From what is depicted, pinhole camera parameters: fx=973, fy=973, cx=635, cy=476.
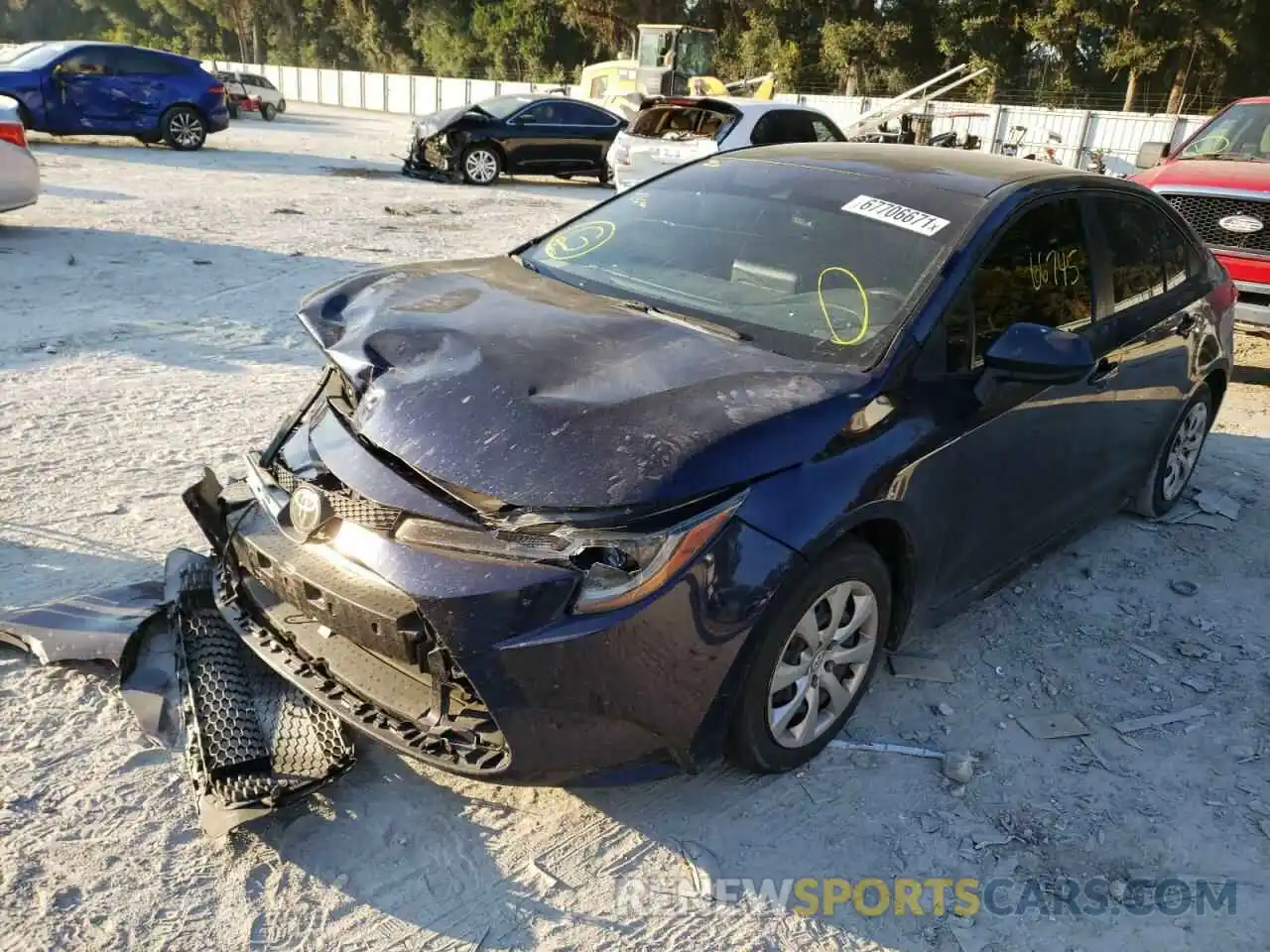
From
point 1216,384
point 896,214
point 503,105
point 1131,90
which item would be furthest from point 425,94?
point 896,214

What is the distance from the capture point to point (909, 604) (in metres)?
3.12

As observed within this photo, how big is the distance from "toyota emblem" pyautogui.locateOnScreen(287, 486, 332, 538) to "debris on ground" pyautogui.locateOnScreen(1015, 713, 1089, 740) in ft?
7.78

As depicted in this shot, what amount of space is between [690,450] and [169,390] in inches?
164

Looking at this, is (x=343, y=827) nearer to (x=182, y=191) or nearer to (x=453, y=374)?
(x=453, y=374)

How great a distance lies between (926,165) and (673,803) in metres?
2.58

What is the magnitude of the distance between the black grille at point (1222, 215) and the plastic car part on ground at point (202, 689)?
6.96 m

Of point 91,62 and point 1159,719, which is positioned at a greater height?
point 91,62

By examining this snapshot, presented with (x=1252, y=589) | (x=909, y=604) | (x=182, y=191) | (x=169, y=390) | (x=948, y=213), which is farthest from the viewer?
(x=182, y=191)

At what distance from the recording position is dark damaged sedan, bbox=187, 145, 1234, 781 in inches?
92.4

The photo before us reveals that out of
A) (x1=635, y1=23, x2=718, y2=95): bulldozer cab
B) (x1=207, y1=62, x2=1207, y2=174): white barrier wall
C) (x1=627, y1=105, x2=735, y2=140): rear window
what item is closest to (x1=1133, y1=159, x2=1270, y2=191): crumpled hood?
(x1=627, y1=105, x2=735, y2=140): rear window

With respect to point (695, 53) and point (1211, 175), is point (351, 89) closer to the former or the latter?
point (695, 53)

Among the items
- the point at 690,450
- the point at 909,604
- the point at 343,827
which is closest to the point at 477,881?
the point at 343,827

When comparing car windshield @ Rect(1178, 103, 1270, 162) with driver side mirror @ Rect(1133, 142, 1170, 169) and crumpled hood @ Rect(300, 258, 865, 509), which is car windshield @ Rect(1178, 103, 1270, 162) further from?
crumpled hood @ Rect(300, 258, 865, 509)

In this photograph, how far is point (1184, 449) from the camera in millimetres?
4945
